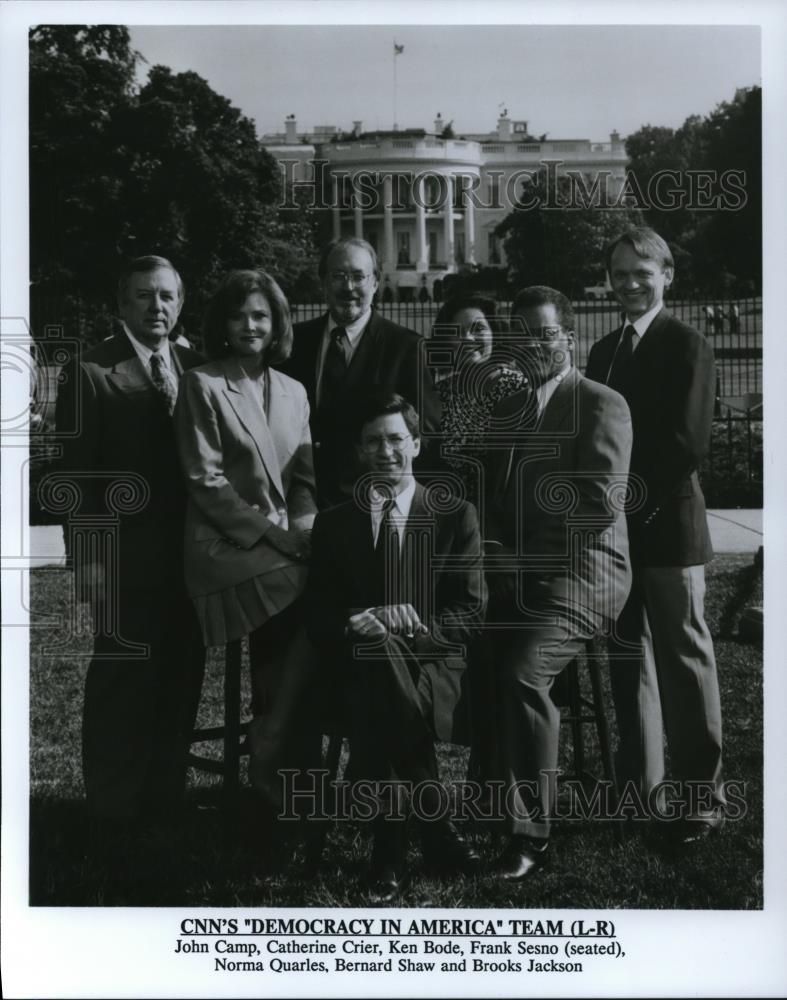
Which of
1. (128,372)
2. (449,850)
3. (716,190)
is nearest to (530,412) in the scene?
(716,190)

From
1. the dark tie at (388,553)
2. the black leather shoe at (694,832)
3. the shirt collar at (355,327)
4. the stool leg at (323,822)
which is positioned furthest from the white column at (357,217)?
the black leather shoe at (694,832)

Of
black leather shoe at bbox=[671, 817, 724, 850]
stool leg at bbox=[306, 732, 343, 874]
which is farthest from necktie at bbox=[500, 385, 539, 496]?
black leather shoe at bbox=[671, 817, 724, 850]

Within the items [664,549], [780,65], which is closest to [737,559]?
[664,549]

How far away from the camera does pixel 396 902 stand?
530cm

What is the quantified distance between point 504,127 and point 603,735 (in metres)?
2.41

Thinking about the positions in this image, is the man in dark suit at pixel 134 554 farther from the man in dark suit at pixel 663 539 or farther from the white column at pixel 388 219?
the man in dark suit at pixel 663 539

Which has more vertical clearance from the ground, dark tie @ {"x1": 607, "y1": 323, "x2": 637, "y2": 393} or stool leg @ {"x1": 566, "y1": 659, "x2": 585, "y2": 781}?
dark tie @ {"x1": 607, "y1": 323, "x2": 637, "y2": 393}

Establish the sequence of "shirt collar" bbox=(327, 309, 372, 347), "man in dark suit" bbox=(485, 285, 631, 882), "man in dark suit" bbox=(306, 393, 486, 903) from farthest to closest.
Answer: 1. "shirt collar" bbox=(327, 309, 372, 347)
2. "man in dark suit" bbox=(485, 285, 631, 882)
3. "man in dark suit" bbox=(306, 393, 486, 903)

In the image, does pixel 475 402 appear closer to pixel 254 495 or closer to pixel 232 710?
pixel 254 495

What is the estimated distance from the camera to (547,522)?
17.4 feet

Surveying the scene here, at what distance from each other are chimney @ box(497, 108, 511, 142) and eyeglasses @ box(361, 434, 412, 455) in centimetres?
125

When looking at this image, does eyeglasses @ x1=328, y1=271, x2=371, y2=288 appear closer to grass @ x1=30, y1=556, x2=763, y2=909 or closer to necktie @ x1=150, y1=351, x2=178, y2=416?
necktie @ x1=150, y1=351, x2=178, y2=416

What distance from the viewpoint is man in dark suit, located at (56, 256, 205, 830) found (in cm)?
539

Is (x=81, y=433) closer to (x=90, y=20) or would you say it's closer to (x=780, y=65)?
(x=90, y=20)
